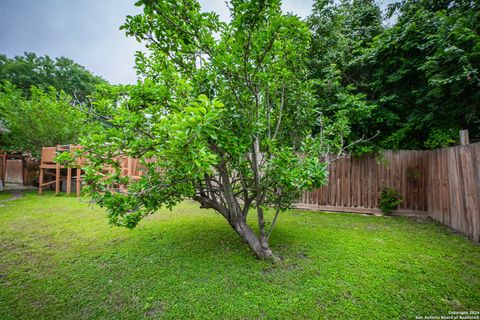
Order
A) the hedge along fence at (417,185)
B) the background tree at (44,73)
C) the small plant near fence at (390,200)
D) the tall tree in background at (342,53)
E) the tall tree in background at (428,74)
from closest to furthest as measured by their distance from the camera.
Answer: the hedge along fence at (417,185) → the tall tree in background at (428,74) → the small plant near fence at (390,200) → the tall tree in background at (342,53) → the background tree at (44,73)

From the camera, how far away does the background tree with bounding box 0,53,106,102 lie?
17.8 metres

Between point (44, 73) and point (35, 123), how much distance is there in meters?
16.6

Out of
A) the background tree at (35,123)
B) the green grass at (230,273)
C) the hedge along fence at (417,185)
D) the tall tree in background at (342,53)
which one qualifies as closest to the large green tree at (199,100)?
the green grass at (230,273)

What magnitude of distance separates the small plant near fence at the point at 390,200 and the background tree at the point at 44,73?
21.9m

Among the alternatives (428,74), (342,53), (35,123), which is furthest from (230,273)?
(35,123)

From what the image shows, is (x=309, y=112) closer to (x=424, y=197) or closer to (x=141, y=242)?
(x=141, y=242)

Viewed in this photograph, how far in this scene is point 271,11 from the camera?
1944mm

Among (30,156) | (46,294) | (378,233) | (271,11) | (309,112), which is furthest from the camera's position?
(30,156)

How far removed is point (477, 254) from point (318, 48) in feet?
21.5

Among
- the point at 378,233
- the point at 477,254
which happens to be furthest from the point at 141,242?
the point at 477,254

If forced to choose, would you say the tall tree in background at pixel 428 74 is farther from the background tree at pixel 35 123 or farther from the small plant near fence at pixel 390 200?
the background tree at pixel 35 123

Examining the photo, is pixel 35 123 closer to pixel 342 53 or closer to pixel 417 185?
pixel 342 53

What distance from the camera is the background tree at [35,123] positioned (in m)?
8.78

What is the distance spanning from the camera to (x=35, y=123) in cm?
884
